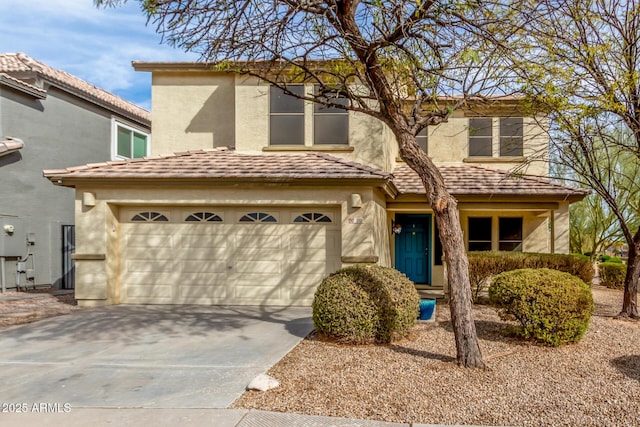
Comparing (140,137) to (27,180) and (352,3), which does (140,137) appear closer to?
(27,180)

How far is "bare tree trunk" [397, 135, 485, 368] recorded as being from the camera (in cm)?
644

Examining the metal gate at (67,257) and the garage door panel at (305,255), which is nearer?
the garage door panel at (305,255)

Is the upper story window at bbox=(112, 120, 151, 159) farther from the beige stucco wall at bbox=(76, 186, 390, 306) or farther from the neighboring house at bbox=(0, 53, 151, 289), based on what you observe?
the beige stucco wall at bbox=(76, 186, 390, 306)

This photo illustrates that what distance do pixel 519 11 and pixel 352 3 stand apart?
293cm

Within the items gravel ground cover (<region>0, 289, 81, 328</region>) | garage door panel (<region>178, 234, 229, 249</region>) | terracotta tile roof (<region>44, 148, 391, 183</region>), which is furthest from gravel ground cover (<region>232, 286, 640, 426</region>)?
gravel ground cover (<region>0, 289, 81, 328</region>)

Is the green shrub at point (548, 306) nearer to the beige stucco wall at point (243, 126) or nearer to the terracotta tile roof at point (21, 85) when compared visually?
the beige stucco wall at point (243, 126)

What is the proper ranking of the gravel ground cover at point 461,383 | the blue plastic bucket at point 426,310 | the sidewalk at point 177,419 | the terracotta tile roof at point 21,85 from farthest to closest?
1. the terracotta tile roof at point 21,85
2. the blue plastic bucket at point 426,310
3. the gravel ground cover at point 461,383
4. the sidewalk at point 177,419

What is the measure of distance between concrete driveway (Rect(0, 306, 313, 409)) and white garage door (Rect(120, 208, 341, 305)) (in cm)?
71

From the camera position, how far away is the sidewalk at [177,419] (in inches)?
183

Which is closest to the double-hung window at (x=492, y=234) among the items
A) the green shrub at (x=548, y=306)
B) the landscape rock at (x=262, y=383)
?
the green shrub at (x=548, y=306)

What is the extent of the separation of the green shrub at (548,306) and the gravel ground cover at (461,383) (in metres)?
0.23

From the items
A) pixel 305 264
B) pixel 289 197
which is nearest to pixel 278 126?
pixel 289 197

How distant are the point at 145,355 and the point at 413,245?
10.2m

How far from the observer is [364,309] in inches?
293
